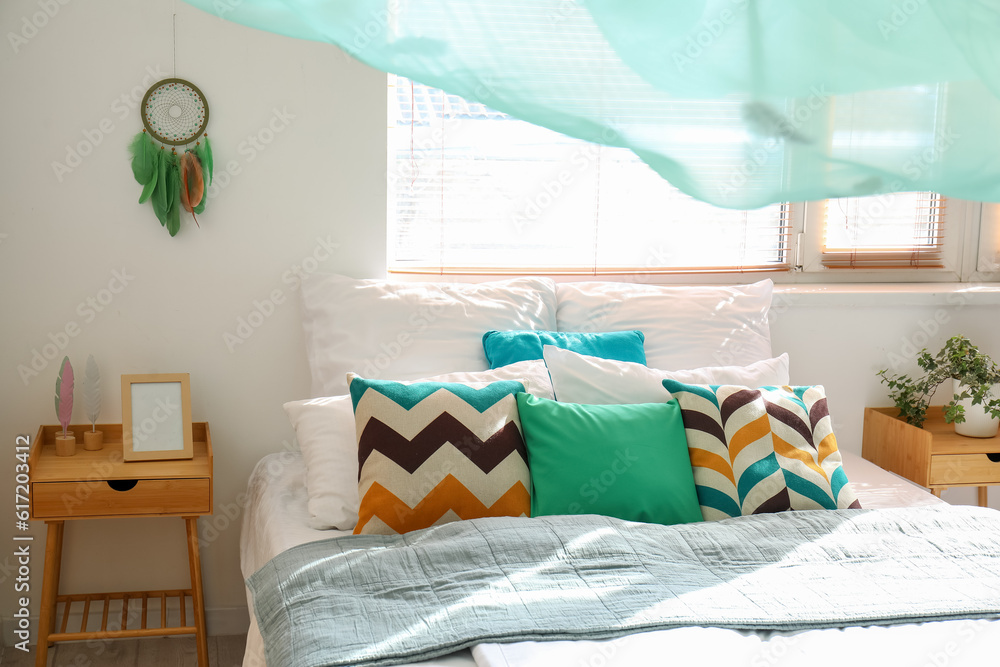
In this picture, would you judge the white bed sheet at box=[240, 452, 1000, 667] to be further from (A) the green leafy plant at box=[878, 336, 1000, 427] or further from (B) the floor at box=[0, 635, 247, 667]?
(A) the green leafy plant at box=[878, 336, 1000, 427]

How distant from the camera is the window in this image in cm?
251

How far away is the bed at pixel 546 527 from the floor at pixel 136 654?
0.38 meters

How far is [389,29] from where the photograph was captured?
1.45 m

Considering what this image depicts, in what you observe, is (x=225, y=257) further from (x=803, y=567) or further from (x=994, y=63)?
(x=994, y=63)

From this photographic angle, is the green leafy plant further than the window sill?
No

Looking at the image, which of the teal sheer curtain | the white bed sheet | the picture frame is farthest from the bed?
the teal sheer curtain

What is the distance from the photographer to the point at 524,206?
258cm

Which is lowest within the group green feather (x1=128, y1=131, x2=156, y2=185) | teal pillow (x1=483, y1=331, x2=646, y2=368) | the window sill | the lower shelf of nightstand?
the lower shelf of nightstand

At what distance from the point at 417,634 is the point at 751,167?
859mm

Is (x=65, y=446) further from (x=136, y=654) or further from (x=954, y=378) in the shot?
(x=954, y=378)

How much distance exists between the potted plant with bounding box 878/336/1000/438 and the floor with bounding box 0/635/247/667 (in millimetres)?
2124

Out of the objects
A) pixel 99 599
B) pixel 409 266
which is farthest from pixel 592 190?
pixel 99 599

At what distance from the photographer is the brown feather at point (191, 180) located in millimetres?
2219

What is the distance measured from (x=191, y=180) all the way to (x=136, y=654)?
131cm
